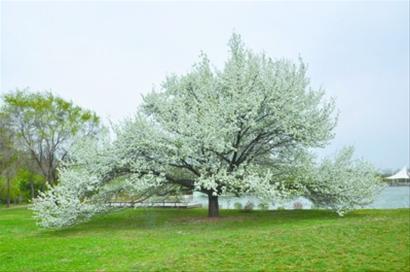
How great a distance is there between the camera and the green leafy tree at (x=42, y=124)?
1281 inches

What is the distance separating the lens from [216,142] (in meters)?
16.8

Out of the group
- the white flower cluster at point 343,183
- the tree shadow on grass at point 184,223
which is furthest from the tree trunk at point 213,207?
the white flower cluster at point 343,183

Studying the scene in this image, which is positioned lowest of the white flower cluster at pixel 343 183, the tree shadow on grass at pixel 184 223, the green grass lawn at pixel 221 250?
the green grass lawn at pixel 221 250

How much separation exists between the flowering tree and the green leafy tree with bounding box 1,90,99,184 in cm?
1525

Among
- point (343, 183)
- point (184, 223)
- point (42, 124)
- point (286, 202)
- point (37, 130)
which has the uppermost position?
point (42, 124)

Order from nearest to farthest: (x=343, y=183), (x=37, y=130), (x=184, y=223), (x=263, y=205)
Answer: (x=184, y=223)
(x=343, y=183)
(x=263, y=205)
(x=37, y=130)

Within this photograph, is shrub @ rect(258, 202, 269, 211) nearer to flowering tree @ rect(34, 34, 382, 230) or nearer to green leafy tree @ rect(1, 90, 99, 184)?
flowering tree @ rect(34, 34, 382, 230)

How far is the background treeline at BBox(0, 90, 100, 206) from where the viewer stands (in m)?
32.6

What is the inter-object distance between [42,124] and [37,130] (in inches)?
23.4

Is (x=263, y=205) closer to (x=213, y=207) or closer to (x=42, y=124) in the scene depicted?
(x=213, y=207)

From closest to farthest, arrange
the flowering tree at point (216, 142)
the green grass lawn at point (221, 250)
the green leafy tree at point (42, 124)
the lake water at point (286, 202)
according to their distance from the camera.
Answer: the green grass lawn at point (221, 250)
the flowering tree at point (216, 142)
the lake water at point (286, 202)
the green leafy tree at point (42, 124)

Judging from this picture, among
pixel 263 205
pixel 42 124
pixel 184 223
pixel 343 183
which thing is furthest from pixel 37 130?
pixel 343 183

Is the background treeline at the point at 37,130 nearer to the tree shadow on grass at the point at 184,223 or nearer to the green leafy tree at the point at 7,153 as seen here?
the green leafy tree at the point at 7,153

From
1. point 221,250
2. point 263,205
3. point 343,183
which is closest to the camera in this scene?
point 221,250
